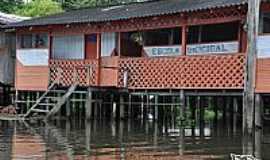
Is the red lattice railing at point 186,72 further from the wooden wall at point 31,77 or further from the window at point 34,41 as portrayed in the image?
the window at point 34,41

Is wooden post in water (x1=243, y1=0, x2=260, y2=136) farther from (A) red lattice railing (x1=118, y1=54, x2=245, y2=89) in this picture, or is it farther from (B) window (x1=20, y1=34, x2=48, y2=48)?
(B) window (x1=20, y1=34, x2=48, y2=48)

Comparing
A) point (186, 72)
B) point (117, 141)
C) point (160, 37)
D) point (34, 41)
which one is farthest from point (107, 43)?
point (117, 141)

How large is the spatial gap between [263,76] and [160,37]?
270 inches

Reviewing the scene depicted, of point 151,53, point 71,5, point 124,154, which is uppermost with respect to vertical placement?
point 71,5

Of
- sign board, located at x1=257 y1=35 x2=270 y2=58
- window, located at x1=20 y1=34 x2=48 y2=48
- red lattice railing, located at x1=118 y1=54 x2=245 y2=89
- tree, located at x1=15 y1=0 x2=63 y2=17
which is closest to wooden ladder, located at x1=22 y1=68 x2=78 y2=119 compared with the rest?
red lattice railing, located at x1=118 y1=54 x2=245 y2=89

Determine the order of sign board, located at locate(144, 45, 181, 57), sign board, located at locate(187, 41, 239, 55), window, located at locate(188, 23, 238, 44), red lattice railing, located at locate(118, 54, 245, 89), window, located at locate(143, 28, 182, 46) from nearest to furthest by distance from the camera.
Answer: red lattice railing, located at locate(118, 54, 245, 89) → sign board, located at locate(187, 41, 239, 55) → window, located at locate(188, 23, 238, 44) → sign board, located at locate(144, 45, 181, 57) → window, located at locate(143, 28, 182, 46)

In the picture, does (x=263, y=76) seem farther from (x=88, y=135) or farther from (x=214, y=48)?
(x=88, y=135)

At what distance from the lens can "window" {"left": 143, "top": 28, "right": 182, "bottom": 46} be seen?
24.4m

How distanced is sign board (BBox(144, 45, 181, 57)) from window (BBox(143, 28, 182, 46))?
56 centimetres

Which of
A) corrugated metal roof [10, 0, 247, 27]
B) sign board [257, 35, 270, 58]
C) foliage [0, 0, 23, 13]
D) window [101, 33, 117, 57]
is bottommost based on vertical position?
sign board [257, 35, 270, 58]

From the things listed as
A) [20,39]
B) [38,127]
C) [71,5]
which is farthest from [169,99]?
[71,5]

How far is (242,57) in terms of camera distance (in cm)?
1983

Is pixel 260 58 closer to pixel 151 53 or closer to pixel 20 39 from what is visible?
pixel 151 53

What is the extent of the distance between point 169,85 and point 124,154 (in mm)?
8527
